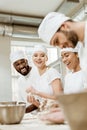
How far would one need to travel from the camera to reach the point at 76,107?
44cm

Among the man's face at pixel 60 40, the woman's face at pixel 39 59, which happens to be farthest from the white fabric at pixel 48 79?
the man's face at pixel 60 40

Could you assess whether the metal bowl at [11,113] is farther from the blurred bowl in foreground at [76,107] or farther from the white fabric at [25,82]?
the white fabric at [25,82]

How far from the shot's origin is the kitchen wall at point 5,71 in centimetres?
425

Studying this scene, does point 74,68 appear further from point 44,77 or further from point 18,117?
point 18,117

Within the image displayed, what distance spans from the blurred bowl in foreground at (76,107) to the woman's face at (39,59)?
194 centimetres

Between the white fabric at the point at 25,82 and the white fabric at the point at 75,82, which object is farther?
the white fabric at the point at 25,82

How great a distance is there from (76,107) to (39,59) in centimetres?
198

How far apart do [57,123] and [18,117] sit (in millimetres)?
226

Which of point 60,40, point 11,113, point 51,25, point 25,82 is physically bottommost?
point 11,113

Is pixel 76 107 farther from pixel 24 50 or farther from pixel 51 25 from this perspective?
pixel 24 50

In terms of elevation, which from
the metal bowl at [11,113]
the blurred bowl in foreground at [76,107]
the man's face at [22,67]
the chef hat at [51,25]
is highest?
the chef hat at [51,25]

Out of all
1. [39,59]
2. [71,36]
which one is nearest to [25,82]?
[39,59]

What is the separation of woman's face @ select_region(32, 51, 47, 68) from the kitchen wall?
6.29 feet

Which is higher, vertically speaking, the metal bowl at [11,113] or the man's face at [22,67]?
the man's face at [22,67]
